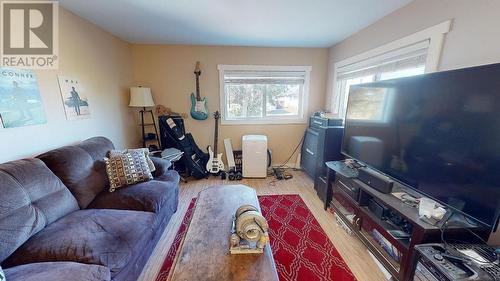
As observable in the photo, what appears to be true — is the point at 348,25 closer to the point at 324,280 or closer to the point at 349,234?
the point at 349,234

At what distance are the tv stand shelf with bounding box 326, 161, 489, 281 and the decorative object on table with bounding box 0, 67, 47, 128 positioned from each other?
9.06 ft

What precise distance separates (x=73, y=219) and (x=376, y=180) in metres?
2.26

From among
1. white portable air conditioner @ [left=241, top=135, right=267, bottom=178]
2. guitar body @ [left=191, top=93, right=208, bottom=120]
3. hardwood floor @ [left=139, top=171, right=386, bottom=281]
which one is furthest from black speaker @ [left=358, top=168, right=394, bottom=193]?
guitar body @ [left=191, top=93, right=208, bottom=120]

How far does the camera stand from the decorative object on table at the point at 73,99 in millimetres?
2008

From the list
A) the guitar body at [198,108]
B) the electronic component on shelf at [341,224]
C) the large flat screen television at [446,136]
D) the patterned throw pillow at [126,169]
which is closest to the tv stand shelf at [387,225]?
the electronic component on shelf at [341,224]

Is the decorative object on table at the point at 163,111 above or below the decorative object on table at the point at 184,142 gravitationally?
above

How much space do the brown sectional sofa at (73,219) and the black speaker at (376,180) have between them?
5.84ft

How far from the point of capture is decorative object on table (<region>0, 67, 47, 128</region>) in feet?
4.88

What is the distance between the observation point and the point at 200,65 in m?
3.39

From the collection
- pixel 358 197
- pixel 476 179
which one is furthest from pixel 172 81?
pixel 476 179

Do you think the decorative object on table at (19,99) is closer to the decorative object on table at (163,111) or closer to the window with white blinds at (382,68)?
the decorative object on table at (163,111)

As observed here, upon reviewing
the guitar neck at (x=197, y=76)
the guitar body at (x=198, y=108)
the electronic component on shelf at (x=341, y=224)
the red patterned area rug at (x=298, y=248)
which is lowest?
the red patterned area rug at (x=298, y=248)

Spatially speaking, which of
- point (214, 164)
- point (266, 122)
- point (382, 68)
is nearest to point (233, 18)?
point (382, 68)

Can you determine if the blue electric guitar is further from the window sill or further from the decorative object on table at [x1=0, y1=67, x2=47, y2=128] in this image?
the decorative object on table at [x1=0, y1=67, x2=47, y2=128]
